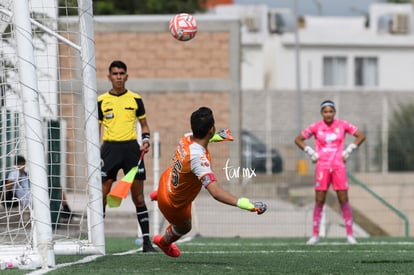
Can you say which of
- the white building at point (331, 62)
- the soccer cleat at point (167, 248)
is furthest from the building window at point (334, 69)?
the soccer cleat at point (167, 248)

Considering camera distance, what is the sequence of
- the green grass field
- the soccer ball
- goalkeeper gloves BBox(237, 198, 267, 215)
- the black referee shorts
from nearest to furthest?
goalkeeper gloves BBox(237, 198, 267, 215)
the green grass field
the soccer ball
the black referee shorts

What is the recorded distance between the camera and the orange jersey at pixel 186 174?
9.37m

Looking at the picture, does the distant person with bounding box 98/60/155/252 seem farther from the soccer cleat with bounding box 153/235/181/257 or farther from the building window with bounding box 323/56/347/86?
the building window with bounding box 323/56/347/86

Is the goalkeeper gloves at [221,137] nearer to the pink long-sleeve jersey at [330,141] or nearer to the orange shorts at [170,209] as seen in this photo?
the orange shorts at [170,209]

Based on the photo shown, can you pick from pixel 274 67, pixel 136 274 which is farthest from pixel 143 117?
pixel 274 67

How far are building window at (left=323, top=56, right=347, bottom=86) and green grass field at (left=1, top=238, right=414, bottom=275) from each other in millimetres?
44393

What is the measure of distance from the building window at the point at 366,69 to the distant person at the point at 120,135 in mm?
45767

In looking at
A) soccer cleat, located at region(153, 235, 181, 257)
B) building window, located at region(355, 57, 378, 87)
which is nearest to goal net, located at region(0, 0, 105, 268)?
soccer cleat, located at region(153, 235, 181, 257)

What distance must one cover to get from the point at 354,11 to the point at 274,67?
13.3 m

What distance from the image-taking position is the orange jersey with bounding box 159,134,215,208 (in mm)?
9367

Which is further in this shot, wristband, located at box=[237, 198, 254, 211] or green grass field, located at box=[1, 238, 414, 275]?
green grass field, located at box=[1, 238, 414, 275]

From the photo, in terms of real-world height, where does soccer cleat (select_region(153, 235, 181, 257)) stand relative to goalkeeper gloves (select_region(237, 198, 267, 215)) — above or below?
below

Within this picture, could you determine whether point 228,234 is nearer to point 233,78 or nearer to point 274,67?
point 233,78

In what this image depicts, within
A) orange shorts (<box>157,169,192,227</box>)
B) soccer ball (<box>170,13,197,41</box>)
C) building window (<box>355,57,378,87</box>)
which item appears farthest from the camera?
building window (<box>355,57,378,87</box>)
